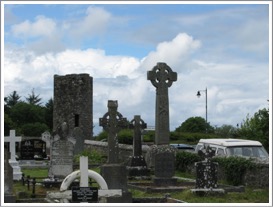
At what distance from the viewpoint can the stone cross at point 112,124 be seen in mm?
18528

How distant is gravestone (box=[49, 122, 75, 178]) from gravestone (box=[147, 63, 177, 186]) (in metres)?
2.90

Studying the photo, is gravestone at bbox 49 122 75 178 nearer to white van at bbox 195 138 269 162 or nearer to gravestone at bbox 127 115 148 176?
gravestone at bbox 127 115 148 176

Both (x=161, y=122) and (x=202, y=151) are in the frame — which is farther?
(x=161, y=122)

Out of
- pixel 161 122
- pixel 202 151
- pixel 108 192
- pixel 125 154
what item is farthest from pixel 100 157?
pixel 108 192

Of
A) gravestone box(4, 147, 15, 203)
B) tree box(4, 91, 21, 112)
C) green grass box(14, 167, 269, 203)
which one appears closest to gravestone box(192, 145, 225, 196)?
green grass box(14, 167, 269, 203)

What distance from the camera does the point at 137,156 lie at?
2505 cm

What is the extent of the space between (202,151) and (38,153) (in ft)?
73.6

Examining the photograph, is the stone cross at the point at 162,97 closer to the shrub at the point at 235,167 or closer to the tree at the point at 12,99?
the shrub at the point at 235,167

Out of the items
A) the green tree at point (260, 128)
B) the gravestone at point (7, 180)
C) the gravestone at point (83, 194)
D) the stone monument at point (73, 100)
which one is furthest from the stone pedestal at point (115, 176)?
the stone monument at point (73, 100)

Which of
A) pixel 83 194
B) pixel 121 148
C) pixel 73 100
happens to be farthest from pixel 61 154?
pixel 73 100

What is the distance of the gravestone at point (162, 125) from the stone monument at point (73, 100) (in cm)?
3293

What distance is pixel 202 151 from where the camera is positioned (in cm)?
1772

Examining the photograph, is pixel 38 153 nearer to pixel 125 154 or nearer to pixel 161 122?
pixel 125 154

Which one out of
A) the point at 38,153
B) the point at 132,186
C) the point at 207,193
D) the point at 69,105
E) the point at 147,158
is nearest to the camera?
the point at 207,193
